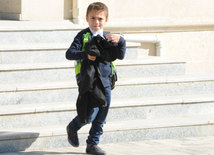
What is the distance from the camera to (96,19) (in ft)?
19.1

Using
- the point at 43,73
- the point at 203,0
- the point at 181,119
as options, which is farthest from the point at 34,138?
the point at 203,0

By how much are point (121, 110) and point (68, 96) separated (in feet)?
2.03

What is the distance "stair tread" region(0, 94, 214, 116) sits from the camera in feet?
21.3

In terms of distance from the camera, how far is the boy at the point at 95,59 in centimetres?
579

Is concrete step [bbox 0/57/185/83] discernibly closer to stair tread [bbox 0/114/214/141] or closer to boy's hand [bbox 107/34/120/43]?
stair tread [bbox 0/114/214/141]

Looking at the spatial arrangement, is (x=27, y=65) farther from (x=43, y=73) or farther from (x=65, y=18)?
(x=65, y=18)

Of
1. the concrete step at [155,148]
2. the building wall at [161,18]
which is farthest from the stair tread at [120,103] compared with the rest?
the building wall at [161,18]

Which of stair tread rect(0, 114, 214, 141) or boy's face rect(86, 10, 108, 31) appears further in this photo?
stair tread rect(0, 114, 214, 141)

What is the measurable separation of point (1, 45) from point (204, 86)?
8.45ft

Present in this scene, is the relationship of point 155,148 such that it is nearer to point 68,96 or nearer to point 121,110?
point 121,110

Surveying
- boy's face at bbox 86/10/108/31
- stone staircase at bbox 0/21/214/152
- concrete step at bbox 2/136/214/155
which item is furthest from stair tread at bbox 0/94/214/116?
boy's face at bbox 86/10/108/31

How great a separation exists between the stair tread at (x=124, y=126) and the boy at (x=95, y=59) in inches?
13.1

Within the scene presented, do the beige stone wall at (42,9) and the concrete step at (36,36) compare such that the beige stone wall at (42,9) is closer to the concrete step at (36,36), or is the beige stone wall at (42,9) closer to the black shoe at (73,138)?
the concrete step at (36,36)

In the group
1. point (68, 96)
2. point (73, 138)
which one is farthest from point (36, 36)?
point (73, 138)
